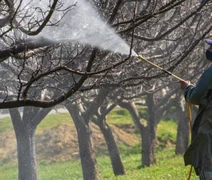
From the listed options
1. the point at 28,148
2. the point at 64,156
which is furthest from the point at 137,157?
the point at 28,148

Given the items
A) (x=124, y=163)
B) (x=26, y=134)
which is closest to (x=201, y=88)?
(x=26, y=134)

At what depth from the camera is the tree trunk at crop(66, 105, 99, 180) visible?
21.0 meters

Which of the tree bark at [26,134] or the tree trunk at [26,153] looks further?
the tree trunk at [26,153]

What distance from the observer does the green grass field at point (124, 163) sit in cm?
1930

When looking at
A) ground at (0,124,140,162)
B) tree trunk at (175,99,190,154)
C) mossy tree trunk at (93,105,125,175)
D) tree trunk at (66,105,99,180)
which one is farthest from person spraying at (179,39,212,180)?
ground at (0,124,140,162)

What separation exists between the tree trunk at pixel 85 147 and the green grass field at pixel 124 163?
2.19 ft

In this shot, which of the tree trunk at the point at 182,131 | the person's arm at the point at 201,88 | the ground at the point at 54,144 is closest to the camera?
the person's arm at the point at 201,88

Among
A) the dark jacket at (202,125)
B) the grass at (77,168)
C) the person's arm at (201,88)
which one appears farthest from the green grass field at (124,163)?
the person's arm at (201,88)

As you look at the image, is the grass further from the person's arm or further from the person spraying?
the person's arm

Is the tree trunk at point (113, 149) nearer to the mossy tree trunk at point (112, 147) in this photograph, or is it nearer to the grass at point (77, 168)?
the mossy tree trunk at point (112, 147)

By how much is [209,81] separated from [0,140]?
28.3m

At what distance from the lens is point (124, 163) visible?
101 feet

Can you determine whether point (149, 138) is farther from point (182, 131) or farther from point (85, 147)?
point (85, 147)

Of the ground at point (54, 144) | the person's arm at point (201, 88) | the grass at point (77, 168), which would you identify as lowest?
the grass at point (77, 168)
